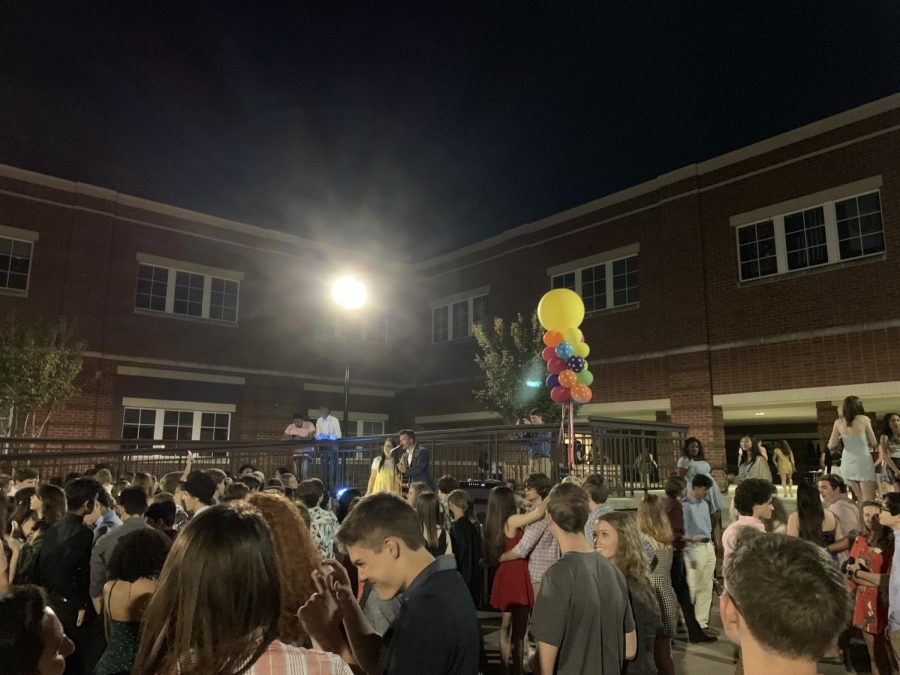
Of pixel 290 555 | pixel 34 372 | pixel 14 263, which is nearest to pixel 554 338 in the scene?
pixel 290 555

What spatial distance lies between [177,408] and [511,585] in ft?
52.9

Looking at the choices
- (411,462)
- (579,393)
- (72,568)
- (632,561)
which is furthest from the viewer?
(579,393)

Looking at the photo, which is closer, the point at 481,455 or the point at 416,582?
the point at 416,582

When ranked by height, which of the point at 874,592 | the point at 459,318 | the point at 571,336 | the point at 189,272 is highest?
the point at 189,272

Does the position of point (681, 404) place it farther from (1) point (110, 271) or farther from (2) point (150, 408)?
(1) point (110, 271)

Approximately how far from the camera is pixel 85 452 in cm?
1176

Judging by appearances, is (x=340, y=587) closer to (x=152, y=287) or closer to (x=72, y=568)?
(x=72, y=568)

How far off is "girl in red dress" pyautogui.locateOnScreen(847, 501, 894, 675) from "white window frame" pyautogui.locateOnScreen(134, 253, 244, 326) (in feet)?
61.4

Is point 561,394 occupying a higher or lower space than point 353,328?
lower

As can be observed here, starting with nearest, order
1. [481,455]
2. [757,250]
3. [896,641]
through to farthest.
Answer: [896,641] < [481,455] < [757,250]

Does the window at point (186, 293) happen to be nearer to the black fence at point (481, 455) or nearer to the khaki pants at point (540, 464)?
the black fence at point (481, 455)

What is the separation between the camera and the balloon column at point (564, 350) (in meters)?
11.4

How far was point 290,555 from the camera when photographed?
115 inches

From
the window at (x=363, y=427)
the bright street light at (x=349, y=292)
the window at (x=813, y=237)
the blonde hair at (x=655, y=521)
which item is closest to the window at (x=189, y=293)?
the window at (x=363, y=427)
